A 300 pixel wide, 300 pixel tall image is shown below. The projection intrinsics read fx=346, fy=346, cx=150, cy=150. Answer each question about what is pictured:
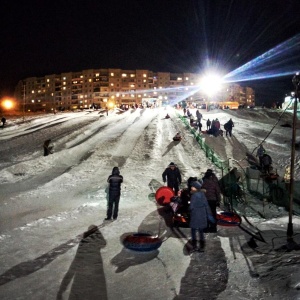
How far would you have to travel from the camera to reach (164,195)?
36.7ft

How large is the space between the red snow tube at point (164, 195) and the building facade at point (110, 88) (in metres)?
131

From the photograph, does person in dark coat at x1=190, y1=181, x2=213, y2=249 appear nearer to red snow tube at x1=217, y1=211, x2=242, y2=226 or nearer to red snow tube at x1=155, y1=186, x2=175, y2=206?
red snow tube at x1=217, y1=211, x2=242, y2=226

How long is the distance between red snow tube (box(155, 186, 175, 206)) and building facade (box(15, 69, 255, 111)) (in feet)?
429

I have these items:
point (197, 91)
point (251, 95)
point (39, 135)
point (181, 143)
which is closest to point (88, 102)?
point (197, 91)

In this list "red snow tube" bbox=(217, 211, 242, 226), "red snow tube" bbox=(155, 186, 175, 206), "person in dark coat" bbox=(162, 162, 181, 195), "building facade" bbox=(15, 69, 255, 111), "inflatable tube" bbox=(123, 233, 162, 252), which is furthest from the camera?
"building facade" bbox=(15, 69, 255, 111)

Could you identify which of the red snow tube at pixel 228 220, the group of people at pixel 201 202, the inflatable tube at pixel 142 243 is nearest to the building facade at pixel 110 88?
the group of people at pixel 201 202

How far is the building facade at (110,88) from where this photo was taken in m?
145

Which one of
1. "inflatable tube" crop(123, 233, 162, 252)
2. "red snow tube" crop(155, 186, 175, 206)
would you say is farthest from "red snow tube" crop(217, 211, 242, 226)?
"inflatable tube" crop(123, 233, 162, 252)

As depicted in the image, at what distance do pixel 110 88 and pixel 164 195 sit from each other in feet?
457

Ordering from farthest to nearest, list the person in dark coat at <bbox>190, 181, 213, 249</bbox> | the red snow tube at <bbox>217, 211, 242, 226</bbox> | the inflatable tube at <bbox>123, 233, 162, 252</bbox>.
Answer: the red snow tube at <bbox>217, 211, 242, 226</bbox>
the person in dark coat at <bbox>190, 181, 213, 249</bbox>
the inflatable tube at <bbox>123, 233, 162, 252</bbox>

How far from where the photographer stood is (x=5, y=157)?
23844 mm

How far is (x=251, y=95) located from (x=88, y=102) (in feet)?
326

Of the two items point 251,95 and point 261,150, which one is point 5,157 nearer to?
point 261,150

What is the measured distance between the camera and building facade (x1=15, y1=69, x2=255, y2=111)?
475 feet
